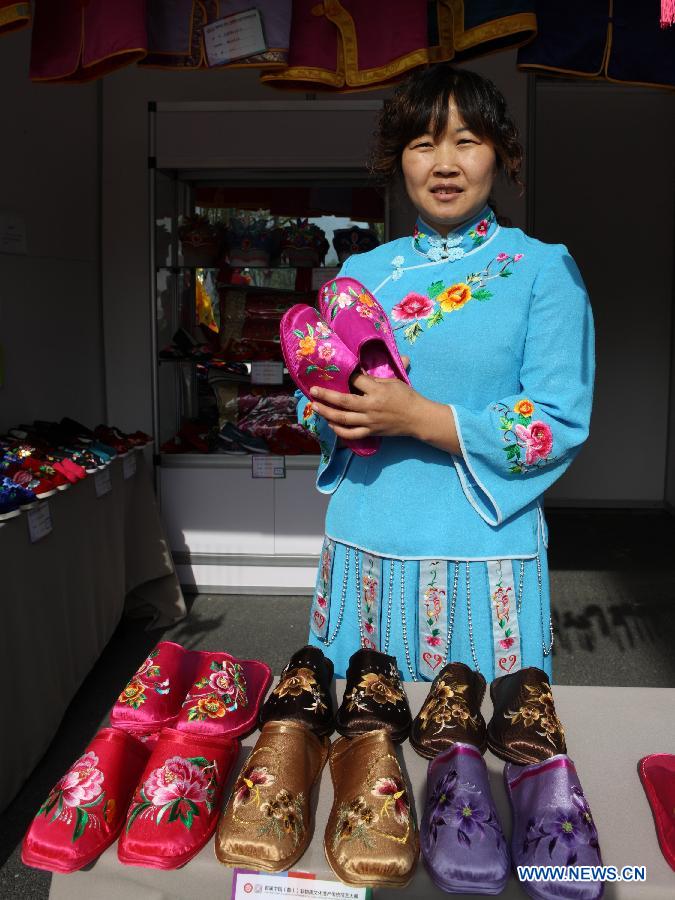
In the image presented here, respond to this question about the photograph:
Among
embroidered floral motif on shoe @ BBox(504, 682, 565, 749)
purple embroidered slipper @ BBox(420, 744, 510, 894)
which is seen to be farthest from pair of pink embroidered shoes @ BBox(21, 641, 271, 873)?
embroidered floral motif on shoe @ BBox(504, 682, 565, 749)

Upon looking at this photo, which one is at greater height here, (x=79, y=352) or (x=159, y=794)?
(x=79, y=352)

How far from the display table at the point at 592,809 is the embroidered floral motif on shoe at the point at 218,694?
52 mm

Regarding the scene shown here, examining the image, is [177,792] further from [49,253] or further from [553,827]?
[49,253]

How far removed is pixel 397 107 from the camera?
1301 mm

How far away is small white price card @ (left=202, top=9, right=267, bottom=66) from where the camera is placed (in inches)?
116

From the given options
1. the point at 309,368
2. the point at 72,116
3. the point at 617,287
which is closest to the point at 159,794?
the point at 309,368

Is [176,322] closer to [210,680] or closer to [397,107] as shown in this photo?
[397,107]

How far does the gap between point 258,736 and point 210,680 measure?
10 centimetres

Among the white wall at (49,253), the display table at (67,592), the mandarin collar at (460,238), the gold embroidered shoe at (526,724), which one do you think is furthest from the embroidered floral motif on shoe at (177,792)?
the white wall at (49,253)

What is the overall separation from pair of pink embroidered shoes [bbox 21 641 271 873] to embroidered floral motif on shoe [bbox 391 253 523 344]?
24.0 inches

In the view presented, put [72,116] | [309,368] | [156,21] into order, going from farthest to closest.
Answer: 1. [72,116]
2. [156,21]
3. [309,368]

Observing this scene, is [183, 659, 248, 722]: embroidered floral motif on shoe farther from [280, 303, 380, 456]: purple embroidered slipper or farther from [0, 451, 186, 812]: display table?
[0, 451, 186, 812]: display table

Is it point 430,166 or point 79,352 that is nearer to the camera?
point 430,166

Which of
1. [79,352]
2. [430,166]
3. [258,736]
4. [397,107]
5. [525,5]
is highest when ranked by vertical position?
[525,5]
